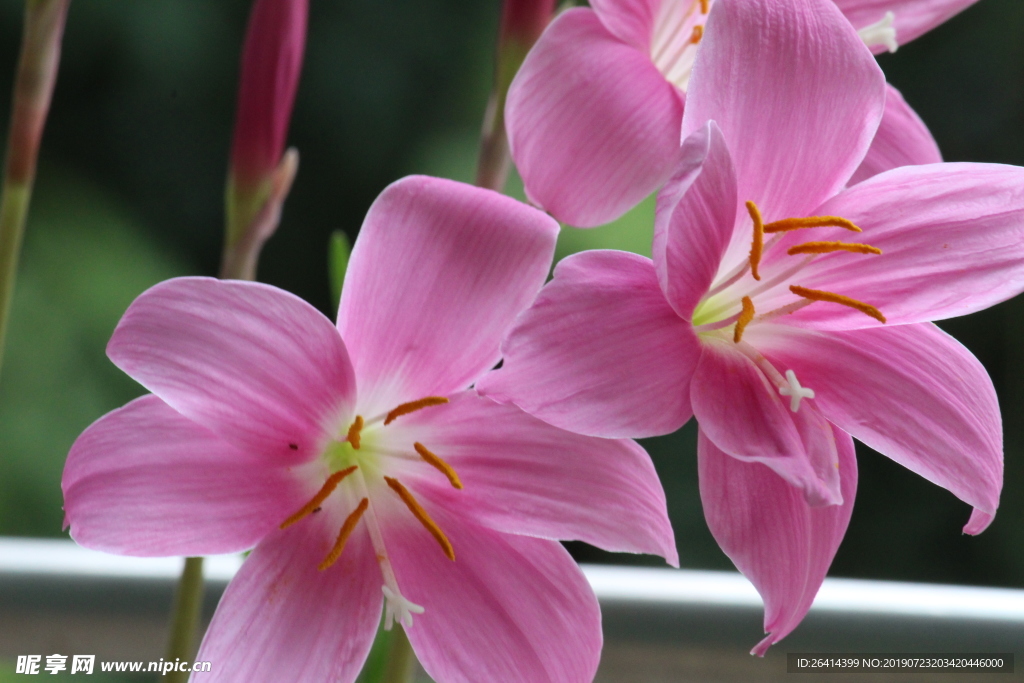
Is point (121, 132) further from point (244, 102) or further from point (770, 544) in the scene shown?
point (770, 544)

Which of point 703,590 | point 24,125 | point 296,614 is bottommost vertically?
point 703,590

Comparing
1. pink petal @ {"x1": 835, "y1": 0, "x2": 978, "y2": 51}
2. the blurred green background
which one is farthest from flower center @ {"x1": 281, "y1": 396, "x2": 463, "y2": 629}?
the blurred green background

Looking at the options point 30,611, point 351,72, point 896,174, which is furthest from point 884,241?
point 351,72

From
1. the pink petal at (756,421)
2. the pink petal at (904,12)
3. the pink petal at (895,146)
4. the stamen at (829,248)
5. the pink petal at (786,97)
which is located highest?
the pink petal at (904,12)

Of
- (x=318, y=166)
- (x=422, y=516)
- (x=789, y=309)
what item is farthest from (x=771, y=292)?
(x=318, y=166)

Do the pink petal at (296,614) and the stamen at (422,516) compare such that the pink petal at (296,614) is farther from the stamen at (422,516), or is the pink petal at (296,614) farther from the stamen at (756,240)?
the stamen at (756,240)

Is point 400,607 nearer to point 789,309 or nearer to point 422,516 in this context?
point 422,516

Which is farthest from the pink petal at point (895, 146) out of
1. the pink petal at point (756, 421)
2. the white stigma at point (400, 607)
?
the white stigma at point (400, 607)
